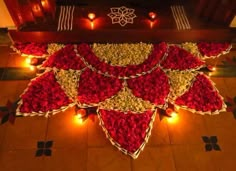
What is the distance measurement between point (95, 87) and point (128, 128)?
0.43 m

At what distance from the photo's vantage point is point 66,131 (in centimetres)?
183

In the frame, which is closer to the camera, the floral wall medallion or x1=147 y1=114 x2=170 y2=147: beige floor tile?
Answer: x1=147 y1=114 x2=170 y2=147: beige floor tile

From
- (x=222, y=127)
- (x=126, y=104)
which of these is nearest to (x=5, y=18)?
(x=126, y=104)

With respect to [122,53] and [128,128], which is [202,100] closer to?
[128,128]

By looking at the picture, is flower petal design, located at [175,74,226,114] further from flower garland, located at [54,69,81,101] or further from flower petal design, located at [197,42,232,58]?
flower garland, located at [54,69,81,101]

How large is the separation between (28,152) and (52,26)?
44.0 inches

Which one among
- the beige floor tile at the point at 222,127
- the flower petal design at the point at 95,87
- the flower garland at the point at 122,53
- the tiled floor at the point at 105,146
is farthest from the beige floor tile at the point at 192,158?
the flower garland at the point at 122,53

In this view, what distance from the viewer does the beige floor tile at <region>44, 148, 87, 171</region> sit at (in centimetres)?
168

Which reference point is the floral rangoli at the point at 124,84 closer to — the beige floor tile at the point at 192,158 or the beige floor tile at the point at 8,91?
the beige floor tile at the point at 8,91

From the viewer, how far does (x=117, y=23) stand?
236cm

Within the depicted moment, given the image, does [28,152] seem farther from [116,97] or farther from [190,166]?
[190,166]

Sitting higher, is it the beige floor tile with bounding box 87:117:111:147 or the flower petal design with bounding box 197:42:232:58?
the flower petal design with bounding box 197:42:232:58

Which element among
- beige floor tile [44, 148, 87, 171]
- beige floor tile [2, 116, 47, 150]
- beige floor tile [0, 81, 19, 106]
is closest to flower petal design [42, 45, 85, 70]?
beige floor tile [0, 81, 19, 106]

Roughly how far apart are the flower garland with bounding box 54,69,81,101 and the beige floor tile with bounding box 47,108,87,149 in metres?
0.15
